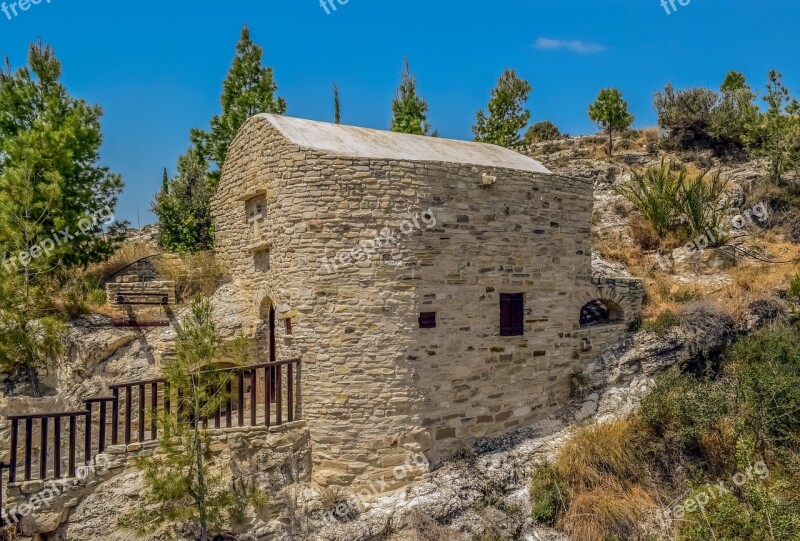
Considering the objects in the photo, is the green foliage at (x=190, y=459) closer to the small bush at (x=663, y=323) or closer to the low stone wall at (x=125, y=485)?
the low stone wall at (x=125, y=485)

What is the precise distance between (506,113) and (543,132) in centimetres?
884

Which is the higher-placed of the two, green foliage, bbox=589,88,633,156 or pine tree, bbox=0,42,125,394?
green foliage, bbox=589,88,633,156

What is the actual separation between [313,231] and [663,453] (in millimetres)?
7376

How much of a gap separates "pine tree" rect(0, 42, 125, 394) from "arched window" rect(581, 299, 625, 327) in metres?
10.6

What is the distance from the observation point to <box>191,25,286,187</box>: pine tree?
1482 cm

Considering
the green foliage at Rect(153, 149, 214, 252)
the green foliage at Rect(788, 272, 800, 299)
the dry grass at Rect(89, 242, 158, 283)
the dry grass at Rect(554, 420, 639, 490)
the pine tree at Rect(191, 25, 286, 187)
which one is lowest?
the dry grass at Rect(554, 420, 639, 490)

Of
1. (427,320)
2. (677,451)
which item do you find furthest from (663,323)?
(427,320)

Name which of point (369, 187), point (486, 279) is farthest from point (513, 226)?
point (369, 187)

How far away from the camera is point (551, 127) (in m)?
29.3

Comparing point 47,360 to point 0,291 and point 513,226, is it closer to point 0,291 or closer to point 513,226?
point 0,291

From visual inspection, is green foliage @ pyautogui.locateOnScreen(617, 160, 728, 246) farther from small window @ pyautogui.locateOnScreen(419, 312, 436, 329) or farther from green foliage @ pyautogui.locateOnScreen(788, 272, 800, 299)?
small window @ pyautogui.locateOnScreen(419, 312, 436, 329)

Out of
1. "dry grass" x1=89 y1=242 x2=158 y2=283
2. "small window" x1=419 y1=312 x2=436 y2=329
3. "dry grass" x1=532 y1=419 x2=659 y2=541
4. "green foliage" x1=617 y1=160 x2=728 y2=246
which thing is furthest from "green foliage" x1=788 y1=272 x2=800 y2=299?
"dry grass" x1=89 y1=242 x2=158 y2=283

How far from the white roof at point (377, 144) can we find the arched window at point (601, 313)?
3.55 metres

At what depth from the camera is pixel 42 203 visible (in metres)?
9.63
